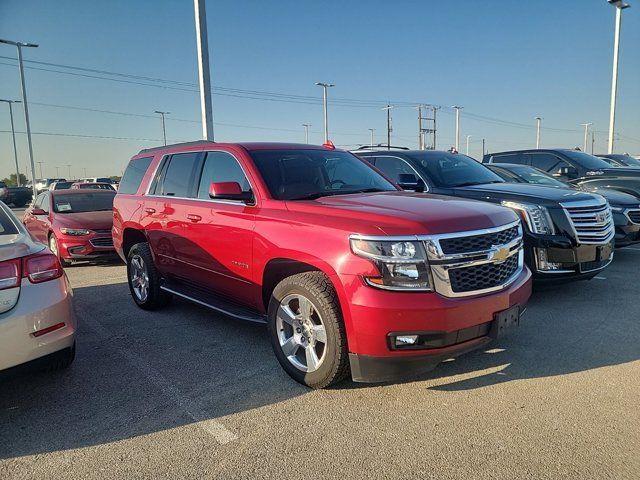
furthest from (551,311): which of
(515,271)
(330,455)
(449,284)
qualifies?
(330,455)

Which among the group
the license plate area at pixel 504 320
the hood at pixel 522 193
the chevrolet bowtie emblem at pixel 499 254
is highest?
the hood at pixel 522 193

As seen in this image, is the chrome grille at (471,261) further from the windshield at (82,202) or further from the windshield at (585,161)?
the windshield at (82,202)

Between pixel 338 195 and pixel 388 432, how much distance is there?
A: 202cm

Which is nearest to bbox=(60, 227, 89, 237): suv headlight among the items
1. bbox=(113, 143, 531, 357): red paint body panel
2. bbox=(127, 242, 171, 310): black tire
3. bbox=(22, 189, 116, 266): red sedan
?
bbox=(22, 189, 116, 266): red sedan

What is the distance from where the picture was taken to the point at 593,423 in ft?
9.72

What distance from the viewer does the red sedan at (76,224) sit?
8.87m

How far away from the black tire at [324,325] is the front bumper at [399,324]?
4.3 inches

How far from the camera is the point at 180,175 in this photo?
5.20 meters

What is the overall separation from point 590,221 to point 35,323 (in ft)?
18.1

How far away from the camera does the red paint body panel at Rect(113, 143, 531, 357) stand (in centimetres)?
299

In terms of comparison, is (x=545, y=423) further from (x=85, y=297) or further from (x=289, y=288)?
(x=85, y=297)

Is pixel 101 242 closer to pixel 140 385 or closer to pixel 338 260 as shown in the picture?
pixel 140 385

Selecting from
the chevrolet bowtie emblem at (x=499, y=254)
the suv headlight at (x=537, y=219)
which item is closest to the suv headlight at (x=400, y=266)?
the chevrolet bowtie emblem at (x=499, y=254)

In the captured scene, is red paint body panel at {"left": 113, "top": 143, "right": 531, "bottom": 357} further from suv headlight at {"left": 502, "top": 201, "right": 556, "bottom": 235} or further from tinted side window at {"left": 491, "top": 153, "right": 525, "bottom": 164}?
tinted side window at {"left": 491, "top": 153, "right": 525, "bottom": 164}
